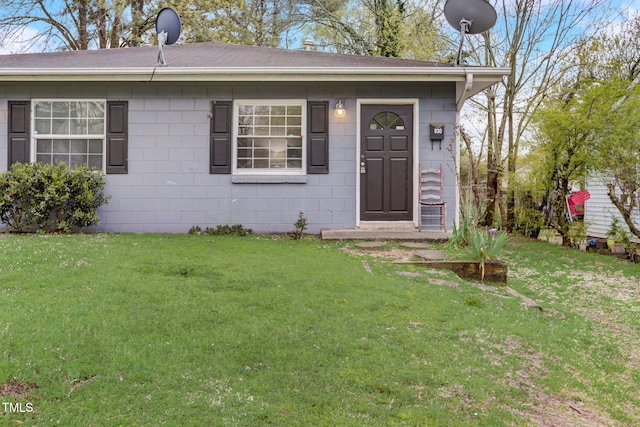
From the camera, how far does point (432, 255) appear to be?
557 centimetres

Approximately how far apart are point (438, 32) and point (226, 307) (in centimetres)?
1212

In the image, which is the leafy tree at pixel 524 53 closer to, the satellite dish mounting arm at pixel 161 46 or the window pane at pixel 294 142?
the window pane at pixel 294 142

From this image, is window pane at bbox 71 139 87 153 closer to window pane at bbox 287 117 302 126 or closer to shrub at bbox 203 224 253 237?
shrub at bbox 203 224 253 237

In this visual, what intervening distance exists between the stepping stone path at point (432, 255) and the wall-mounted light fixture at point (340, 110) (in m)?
2.71

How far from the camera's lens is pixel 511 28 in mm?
11391

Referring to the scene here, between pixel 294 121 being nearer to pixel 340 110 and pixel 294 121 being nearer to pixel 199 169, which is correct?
pixel 340 110

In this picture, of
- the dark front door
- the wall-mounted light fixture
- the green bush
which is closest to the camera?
the green bush

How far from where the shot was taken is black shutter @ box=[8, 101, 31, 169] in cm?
736

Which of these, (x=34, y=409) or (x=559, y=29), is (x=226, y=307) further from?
(x=559, y=29)

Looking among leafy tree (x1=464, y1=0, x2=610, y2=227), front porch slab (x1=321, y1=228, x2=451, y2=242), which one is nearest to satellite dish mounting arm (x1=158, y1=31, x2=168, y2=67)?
front porch slab (x1=321, y1=228, x2=451, y2=242)

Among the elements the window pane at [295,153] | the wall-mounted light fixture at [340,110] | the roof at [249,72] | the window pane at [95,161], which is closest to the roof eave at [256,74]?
the roof at [249,72]

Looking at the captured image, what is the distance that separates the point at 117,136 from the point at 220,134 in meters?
1.65

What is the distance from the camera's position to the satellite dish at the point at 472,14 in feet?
23.4

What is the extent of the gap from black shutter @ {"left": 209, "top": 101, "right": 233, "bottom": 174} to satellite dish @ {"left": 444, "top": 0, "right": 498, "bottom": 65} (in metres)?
3.69
